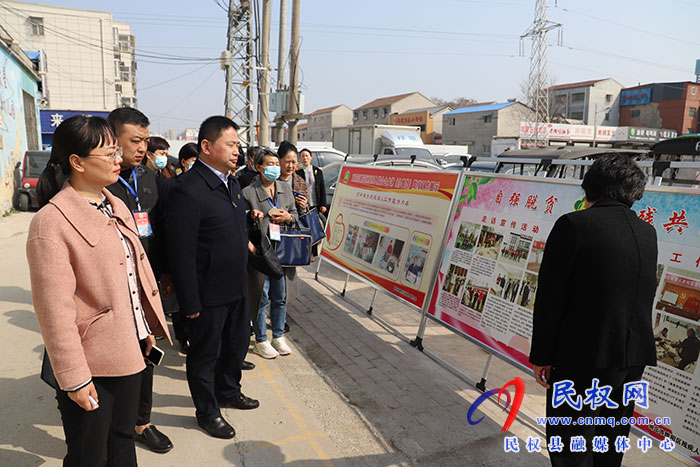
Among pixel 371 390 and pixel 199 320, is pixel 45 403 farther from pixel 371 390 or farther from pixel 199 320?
pixel 371 390

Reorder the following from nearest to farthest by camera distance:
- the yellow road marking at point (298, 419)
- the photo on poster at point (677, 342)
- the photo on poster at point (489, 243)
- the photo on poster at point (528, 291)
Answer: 1. the photo on poster at point (677, 342)
2. the yellow road marking at point (298, 419)
3. the photo on poster at point (528, 291)
4. the photo on poster at point (489, 243)

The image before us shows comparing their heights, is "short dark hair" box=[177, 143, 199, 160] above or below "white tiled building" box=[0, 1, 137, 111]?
below

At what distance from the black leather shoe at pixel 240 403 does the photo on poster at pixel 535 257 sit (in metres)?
2.33

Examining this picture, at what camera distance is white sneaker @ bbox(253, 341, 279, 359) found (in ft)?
14.7

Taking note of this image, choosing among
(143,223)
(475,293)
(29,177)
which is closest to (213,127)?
(143,223)

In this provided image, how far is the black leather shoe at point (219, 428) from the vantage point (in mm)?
3127

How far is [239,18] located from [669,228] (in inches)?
809

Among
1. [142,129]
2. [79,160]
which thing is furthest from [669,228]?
[142,129]

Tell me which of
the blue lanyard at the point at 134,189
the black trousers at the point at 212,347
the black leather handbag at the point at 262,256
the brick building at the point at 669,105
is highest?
the brick building at the point at 669,105

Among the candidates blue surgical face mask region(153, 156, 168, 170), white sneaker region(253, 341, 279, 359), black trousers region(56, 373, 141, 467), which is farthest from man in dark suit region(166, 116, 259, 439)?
blue surgical face mask region(153, 156, 168, 170)

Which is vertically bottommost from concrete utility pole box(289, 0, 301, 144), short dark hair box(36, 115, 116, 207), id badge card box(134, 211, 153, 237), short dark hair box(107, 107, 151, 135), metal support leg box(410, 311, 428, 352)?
metal support leg box(410, 311, 428, 352)

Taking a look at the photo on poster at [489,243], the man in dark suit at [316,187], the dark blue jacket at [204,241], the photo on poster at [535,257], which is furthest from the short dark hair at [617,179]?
the man in dark suit at [316,187]

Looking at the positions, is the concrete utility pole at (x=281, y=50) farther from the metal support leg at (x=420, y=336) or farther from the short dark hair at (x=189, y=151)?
the metal support leg at (x=420, y=336)

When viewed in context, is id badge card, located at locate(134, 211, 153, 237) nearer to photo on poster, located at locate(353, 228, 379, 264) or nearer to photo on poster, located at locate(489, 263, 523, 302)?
→ photo on poster, located at locate(489, 263, 523, 302)
